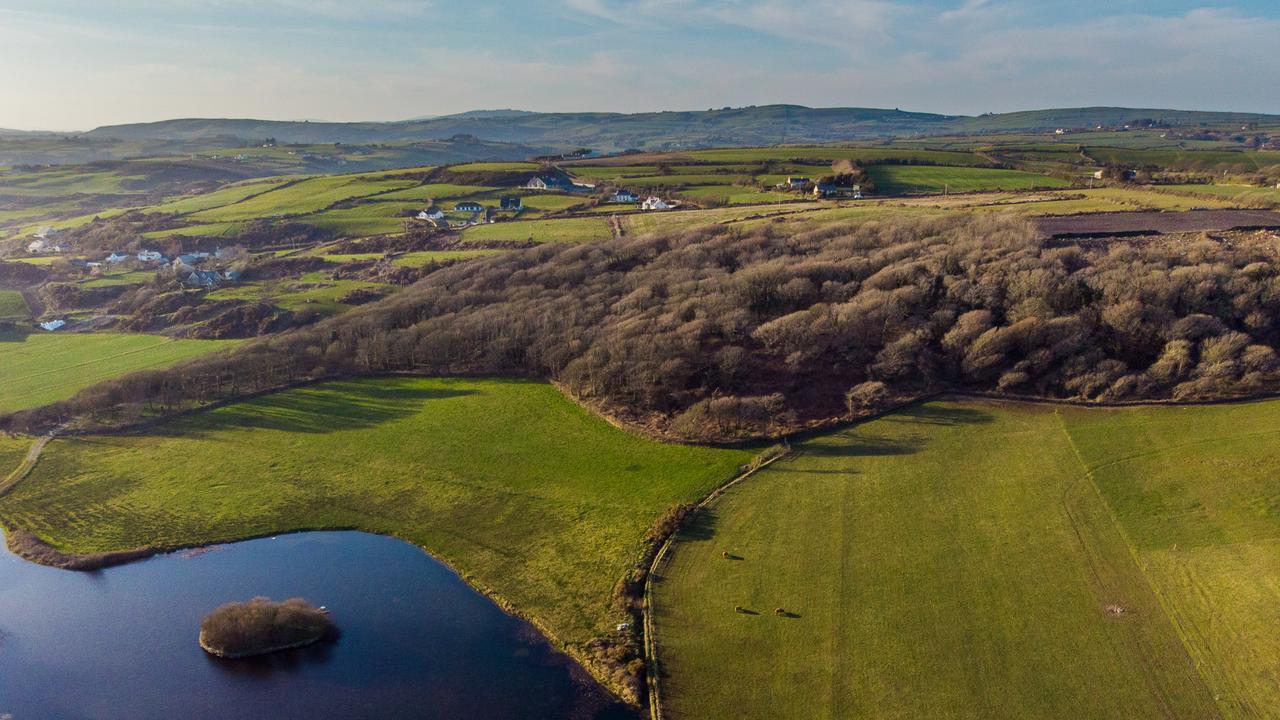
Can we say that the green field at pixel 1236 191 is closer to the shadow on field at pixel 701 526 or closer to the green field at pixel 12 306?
the shadow on field at pixel 701 526

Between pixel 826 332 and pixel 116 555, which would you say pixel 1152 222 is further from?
pixel 116 555

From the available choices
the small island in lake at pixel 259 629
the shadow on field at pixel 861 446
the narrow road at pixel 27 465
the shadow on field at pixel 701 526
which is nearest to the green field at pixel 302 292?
the narrow road at pixel 27 465

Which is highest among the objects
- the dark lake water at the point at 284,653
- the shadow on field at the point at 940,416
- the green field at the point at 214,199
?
the green field at the point at 214,199

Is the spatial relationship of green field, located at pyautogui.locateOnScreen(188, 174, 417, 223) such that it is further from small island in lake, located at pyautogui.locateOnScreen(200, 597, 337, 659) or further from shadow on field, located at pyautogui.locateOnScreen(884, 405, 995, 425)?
shadow on field, located at pyautogui.locateOnScreen(884, 405, 995, 425)

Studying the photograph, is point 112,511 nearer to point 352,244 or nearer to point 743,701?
point 743,701

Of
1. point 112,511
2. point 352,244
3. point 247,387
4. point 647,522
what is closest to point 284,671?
point 647,522

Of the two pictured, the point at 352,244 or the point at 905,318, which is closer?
the point at 905,318
